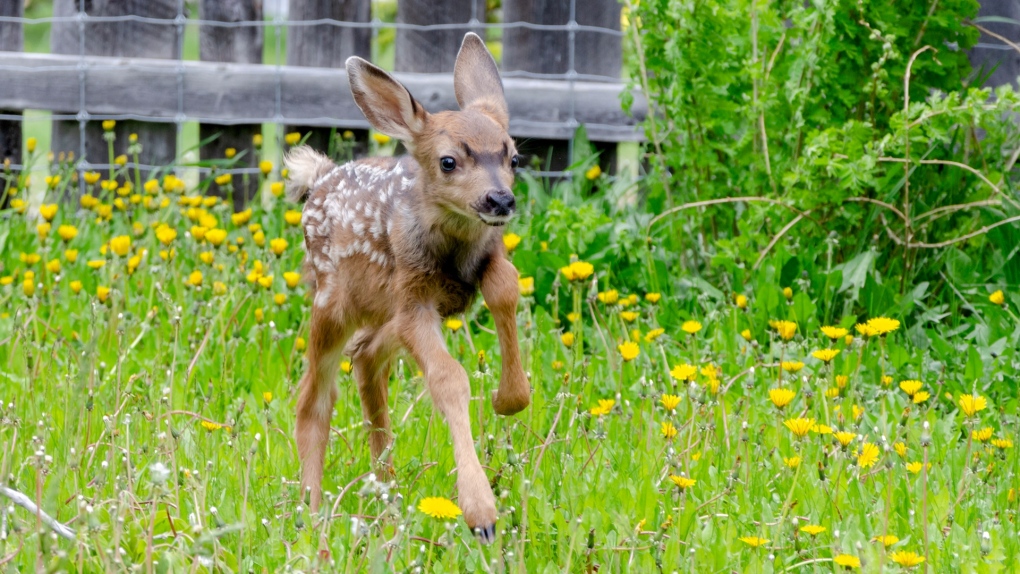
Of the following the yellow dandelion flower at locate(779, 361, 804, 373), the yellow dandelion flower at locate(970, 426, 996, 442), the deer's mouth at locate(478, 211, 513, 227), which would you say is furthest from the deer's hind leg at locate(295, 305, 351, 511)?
the yellow dandelion flower at locate(970, 426, 996, 442)

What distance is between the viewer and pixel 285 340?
5203mm

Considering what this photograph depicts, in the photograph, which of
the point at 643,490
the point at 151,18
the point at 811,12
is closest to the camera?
the point at 643,490

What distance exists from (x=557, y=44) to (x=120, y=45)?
2.50 meters

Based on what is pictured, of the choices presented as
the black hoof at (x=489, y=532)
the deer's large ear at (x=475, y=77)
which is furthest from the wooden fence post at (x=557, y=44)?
the black hoof at (x=489, y=532)

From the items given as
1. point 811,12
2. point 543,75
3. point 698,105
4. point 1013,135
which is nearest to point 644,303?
point 698,105

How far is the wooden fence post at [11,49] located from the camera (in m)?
7.21

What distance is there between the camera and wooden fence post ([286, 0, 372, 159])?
7320 millimetres

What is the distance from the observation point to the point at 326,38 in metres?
7.38

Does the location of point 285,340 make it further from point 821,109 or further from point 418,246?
point 821,109

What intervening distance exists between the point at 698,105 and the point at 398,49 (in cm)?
250

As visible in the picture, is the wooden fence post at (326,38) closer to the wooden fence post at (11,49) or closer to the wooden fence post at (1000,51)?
the wooden fence post at (11,49)

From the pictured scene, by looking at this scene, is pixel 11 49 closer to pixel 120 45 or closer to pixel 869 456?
pixel 120 45

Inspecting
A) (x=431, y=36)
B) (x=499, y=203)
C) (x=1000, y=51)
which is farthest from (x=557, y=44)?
(x=499, y=203)

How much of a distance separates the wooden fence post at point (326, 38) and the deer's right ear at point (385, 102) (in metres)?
3.53
